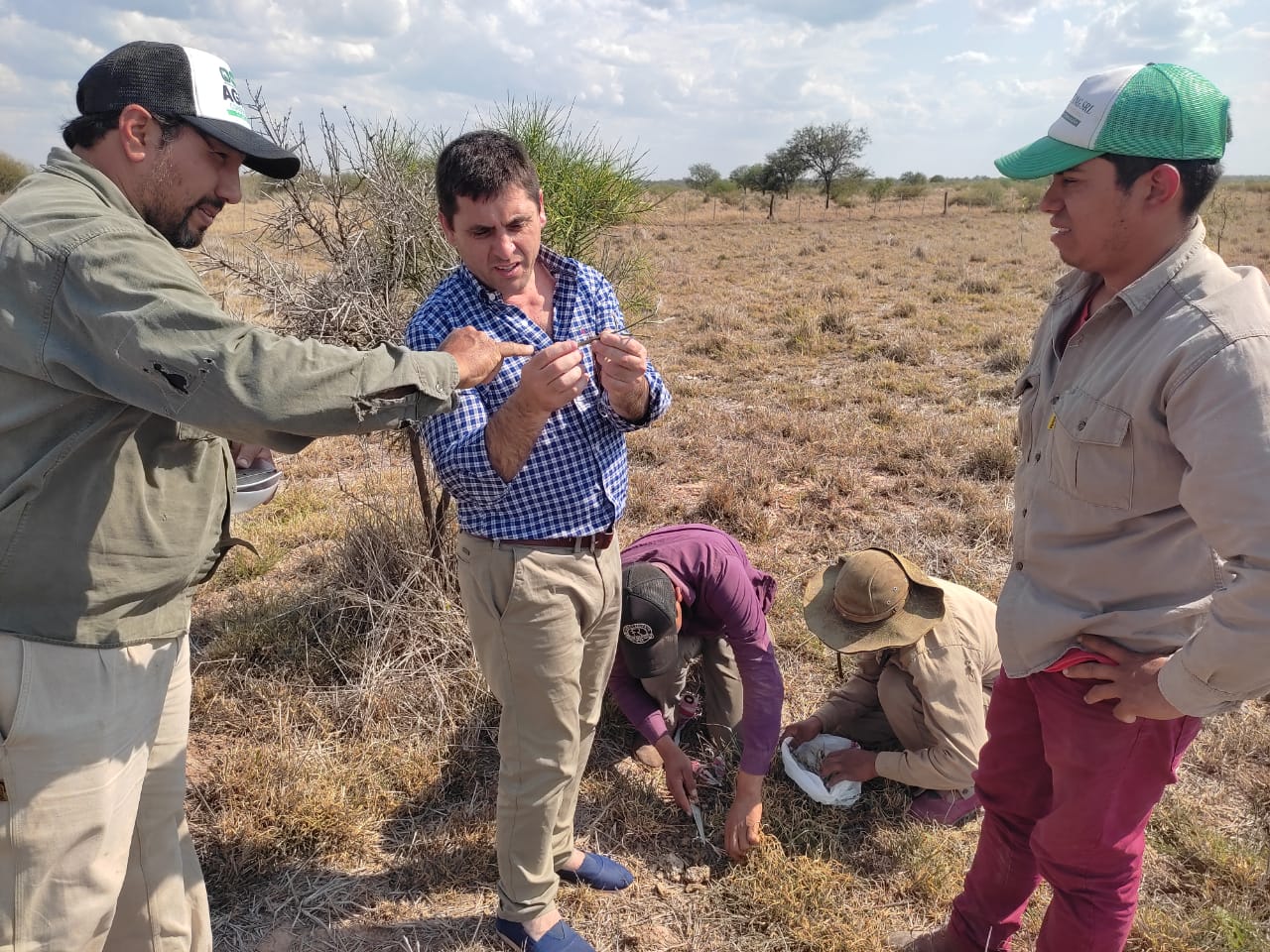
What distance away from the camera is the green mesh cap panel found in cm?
158

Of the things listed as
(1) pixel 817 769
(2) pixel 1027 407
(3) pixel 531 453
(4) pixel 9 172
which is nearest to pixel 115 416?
(3) pixel 531 453

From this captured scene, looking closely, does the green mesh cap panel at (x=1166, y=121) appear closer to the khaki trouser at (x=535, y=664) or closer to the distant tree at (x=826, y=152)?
the khaki trouser at (x=535, y=664)

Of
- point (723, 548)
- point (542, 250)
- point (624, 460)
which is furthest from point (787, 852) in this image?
point (542, 250)

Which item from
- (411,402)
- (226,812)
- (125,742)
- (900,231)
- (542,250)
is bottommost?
(226,812)

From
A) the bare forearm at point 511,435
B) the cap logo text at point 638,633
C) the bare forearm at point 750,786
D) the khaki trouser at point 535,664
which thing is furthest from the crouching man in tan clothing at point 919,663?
the bare forearm at point 511,435

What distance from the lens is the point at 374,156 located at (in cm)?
403

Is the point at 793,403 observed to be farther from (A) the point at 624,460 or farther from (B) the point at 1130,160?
(B) the point at 1130,160

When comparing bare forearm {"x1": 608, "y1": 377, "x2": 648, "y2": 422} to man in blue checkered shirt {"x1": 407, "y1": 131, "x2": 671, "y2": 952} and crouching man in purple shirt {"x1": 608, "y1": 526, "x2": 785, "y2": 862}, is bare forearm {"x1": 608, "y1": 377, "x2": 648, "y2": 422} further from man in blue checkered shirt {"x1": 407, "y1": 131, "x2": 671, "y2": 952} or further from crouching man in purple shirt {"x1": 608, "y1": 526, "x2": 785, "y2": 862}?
crouching man in purple shirt {"x1": 608, "y1": 526, "x2": 785, "y2": 862}

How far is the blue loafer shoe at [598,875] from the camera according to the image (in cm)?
264

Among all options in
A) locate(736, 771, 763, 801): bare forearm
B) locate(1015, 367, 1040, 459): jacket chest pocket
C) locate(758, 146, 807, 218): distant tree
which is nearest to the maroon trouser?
locate(1015, 367, 1040, 459): jacket chest pocket

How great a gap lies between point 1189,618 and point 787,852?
5.13ft

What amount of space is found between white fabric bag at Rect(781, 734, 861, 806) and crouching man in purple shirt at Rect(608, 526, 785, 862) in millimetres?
236

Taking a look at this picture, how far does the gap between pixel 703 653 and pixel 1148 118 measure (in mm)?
2336

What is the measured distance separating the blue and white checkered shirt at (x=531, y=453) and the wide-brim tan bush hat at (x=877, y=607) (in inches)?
38.8
